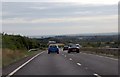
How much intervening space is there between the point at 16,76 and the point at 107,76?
13.7 ft

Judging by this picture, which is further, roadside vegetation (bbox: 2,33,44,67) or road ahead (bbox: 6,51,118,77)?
roadside vegetation (bbox: 2,33,44,67)

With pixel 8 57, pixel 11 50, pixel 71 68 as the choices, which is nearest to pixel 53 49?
pixel 11 50

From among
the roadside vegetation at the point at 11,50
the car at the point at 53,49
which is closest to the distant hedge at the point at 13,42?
the roadside vegetation at the point at 11,50

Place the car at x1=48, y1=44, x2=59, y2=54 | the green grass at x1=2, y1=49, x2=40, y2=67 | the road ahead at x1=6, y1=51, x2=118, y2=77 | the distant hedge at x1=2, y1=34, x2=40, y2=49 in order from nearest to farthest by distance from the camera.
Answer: the road ahead at x1=6, y1=51, x2=118, y2=77 → the green grass at x1=2, y1=49, x2=40, y2=67 → the car at x1=48, y1=44, x2=59, y2=54 → the distant hedge at x1=2, y1=34, x2=40, y2=49

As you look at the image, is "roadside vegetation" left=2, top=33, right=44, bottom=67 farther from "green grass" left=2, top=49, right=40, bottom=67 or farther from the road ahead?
the road ahead

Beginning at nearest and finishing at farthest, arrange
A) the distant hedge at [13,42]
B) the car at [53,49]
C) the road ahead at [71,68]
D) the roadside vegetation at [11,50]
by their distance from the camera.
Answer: the road ahead at [71,68] < the roadside vegetation at [11,50] < the car at [53,49] < the distant hedge at [13,42]

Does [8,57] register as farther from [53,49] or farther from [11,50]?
[53,49]

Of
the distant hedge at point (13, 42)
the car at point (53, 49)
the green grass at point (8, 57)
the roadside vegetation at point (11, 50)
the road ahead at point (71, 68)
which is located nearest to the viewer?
the road ahead at point (71, 68)

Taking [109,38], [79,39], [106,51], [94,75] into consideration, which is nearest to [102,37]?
[109,38]

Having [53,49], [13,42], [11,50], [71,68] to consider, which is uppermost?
[71,68]

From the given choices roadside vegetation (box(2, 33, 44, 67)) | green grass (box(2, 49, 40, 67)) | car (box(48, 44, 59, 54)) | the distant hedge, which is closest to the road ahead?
green grass (box(2, 49, 40, 67))

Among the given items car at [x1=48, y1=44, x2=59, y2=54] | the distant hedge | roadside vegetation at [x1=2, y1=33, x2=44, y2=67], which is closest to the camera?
roadside vegetation at [x1=2, y1=33, x2=44, y2=67]

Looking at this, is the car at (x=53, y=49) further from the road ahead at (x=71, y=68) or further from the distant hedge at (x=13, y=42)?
the road ahead at (x=71, y=68)

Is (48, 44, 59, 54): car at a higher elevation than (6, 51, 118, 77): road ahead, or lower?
lower
